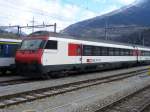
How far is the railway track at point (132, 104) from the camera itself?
11695mm

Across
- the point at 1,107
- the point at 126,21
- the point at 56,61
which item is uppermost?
the point at 126,21

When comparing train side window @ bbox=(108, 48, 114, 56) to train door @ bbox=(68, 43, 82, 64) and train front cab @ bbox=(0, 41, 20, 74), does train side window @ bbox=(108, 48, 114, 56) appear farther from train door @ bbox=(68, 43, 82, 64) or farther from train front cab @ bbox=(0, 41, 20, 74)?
train front cab @ bbox=(0, 41, 20, 74)

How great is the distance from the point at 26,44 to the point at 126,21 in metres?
162

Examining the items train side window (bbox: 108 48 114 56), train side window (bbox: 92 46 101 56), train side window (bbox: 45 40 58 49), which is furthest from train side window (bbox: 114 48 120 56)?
train side window (bbox: 45 40 58 49)

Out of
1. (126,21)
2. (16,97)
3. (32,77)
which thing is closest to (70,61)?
(32,77)

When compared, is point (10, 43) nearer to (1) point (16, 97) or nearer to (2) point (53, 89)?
(2) point (53, 89)

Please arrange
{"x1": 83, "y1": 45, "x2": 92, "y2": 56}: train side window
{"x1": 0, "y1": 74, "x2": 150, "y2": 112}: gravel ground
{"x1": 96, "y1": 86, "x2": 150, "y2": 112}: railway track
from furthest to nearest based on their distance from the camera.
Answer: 1. {"x1": 83, "y1": 45, "x2": 92, "y2": 56}: train side window
2. {"x1": 96, "y1": 86, "x2": 150, "y2": 112}: railway track
3. {"x1": 0, "y1": 74, "x2": 150, "y2": 112}: gravel ground

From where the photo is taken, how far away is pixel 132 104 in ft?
42.5

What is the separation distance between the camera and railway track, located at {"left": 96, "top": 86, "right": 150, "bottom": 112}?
1170cm

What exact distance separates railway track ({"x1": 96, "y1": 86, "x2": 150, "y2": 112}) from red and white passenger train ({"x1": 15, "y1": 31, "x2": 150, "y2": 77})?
22.3 ft

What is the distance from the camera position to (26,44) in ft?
72.1

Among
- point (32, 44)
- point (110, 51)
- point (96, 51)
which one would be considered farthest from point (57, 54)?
point (110, 51)

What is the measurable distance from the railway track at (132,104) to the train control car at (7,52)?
33.7 feet

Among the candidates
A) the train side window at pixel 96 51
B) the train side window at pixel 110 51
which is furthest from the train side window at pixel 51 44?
the train side window at pixel 110 51
